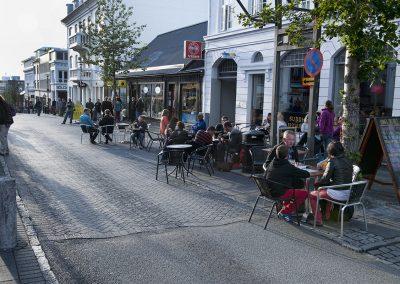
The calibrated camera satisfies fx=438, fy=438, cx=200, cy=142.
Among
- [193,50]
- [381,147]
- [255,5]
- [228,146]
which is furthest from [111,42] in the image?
[381,147]

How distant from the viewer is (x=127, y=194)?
893cm

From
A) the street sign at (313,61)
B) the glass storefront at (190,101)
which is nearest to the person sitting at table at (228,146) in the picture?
the street sign at (313,61)

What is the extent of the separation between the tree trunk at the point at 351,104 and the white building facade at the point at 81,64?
32.1m

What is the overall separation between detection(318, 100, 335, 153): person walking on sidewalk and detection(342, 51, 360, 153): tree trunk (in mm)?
4099

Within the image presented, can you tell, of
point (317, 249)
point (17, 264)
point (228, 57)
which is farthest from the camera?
point (228, 57)

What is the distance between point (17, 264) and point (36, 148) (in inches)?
452

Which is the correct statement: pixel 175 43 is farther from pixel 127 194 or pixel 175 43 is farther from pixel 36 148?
pixel 127 194

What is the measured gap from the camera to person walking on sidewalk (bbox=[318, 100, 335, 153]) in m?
12.3

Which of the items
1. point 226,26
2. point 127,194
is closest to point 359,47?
point 127,194

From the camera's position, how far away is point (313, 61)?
912cm

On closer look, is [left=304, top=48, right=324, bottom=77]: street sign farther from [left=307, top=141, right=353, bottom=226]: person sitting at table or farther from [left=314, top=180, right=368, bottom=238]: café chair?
[left=314, top=180, right=368, bottom=238]: café chair

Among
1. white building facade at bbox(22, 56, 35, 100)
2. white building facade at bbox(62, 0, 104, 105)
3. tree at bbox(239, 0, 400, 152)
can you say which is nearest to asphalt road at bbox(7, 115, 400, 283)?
tree at bbox(239, 0, 400, 152)

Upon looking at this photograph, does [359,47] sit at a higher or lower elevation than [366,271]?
higher

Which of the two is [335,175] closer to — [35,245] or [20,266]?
[35,245]
